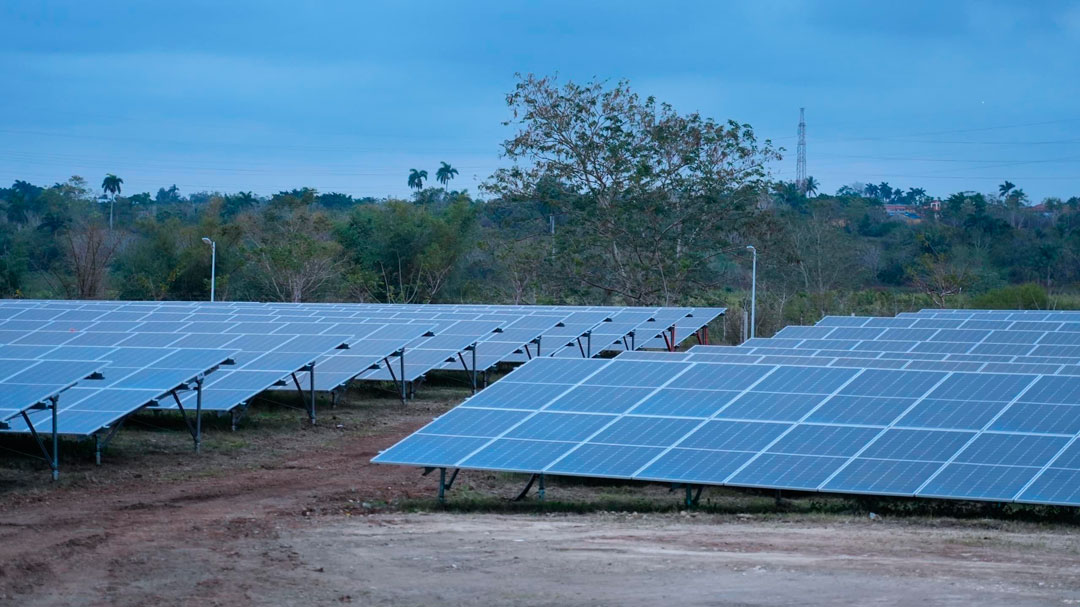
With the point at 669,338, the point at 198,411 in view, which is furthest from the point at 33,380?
the point at 669,338

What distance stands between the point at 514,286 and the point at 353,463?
98.5 ft

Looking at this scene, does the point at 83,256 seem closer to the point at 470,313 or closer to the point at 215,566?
the point at 470,313

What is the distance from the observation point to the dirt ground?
8.57 metres

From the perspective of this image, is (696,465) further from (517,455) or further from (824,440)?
(517,455)

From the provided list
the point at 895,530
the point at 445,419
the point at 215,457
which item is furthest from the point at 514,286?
the point at 895,530

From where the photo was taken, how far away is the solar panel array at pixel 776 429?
37.6ft

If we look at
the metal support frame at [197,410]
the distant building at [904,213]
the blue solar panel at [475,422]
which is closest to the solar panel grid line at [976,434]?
the blue solar panel at [475,422]

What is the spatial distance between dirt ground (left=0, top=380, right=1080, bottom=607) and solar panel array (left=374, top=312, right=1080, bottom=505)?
1.59 feet

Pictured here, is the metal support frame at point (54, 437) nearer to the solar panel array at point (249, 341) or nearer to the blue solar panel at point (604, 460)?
the solar panel array at point (249, 341)

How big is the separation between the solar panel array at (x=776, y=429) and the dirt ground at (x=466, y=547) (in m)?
0.49

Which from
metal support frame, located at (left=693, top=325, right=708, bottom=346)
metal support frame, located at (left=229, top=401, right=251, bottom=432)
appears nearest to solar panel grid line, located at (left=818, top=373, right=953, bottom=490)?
metal support frame, located at (left=229, top=401, right=251, bottom=432)

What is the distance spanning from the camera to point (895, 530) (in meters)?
11.1

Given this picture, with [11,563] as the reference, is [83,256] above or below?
above

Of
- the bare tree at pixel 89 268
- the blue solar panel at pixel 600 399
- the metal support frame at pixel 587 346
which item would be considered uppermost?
the bare tree at pixel 89 268
